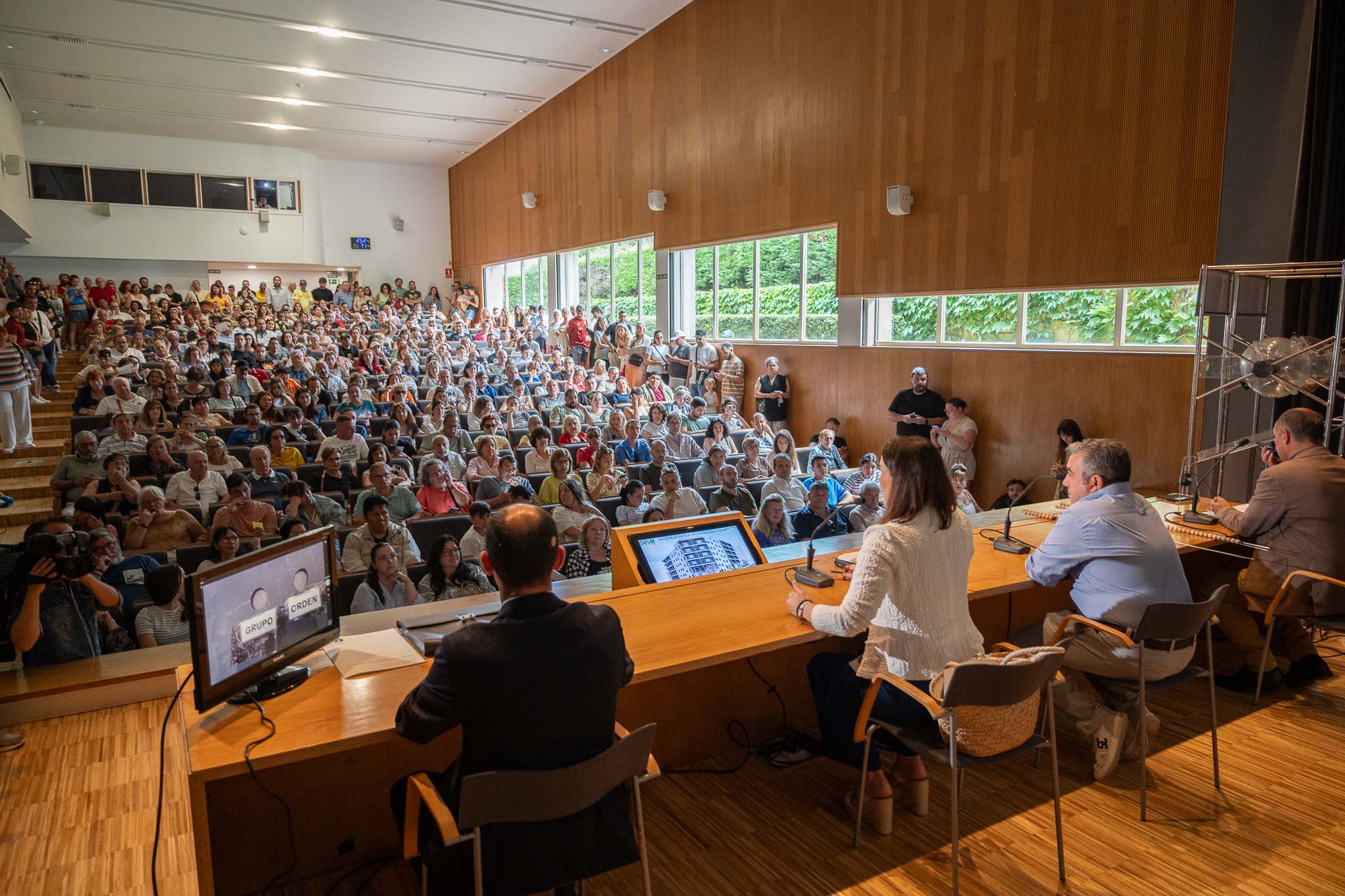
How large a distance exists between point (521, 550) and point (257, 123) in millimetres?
17246

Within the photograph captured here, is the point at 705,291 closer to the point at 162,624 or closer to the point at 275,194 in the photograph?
the point at 162,624

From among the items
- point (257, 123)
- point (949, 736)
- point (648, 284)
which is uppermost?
point (257, 123)

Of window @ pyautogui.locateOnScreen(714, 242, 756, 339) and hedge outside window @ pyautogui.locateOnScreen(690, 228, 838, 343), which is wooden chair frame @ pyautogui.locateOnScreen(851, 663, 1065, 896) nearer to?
hedge outside window @ pyautogui.locateOnScreen(690, 228, 838, 343)

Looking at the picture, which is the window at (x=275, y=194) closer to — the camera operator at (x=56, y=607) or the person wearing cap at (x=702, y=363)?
the person wearing cap at (x=702, y=363)

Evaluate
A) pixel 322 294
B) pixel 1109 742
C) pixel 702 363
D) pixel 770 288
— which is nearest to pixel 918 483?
pixel 1109 742

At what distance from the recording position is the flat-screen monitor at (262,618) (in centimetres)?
185

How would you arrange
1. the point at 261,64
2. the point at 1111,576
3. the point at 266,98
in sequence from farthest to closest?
1. the point at 266,98
2. the point at 261,64
3. the point at 1111,576

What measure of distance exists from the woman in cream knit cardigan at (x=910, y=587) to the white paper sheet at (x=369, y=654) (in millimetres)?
1171

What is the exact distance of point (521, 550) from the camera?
177cm

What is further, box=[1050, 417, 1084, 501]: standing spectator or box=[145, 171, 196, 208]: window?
box=[145, 171, 196, 208]: window

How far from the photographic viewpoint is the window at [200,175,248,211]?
17.4 metres

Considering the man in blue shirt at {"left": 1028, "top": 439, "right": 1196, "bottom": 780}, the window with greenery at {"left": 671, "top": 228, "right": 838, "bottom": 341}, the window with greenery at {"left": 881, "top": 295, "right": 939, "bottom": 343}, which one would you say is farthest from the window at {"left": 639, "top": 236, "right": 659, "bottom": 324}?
the man in blue shirt at {"left": 1028, "top": 439, "right": 1196, "bottom": 780}

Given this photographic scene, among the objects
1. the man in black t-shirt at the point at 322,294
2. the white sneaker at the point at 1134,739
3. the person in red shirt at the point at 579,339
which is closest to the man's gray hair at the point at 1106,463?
the white sneaker at the point at 1134,739

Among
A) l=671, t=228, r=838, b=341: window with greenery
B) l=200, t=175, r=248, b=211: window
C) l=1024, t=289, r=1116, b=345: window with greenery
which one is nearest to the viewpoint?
l=1024, t=289, r=1116, b=345: window with greenery
